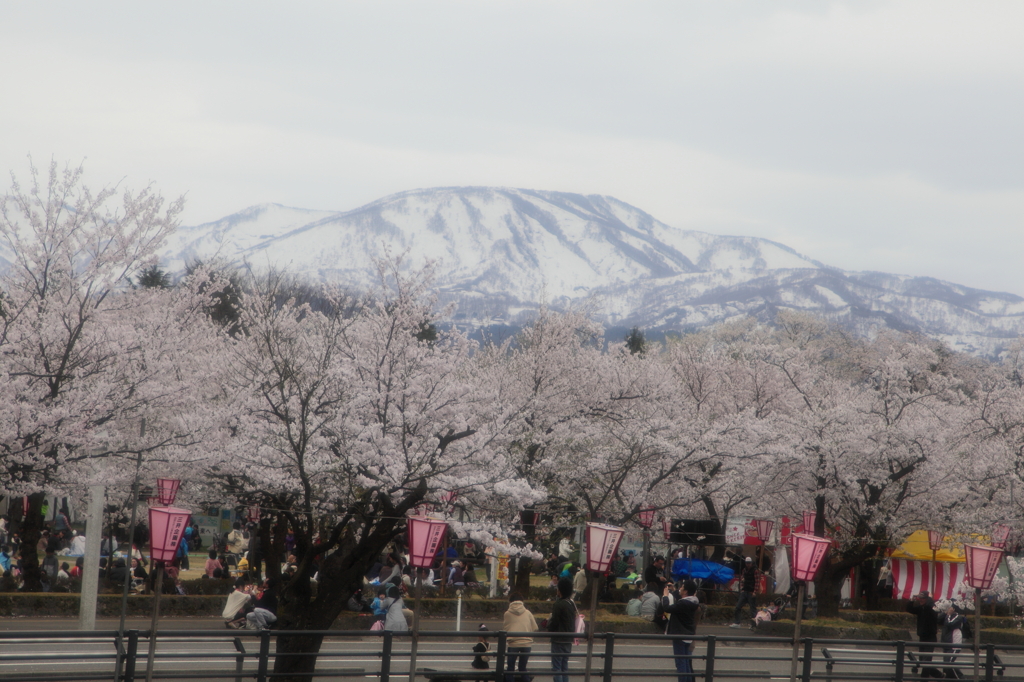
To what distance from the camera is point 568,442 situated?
25.0 metres

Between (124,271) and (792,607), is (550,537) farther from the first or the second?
(124,271)

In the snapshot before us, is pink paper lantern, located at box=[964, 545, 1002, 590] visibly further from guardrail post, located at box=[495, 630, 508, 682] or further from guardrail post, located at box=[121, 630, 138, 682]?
guardrail post, located at box=[121, 630, 138, 682]

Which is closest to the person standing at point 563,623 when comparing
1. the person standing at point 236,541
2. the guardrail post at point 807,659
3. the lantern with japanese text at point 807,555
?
the lantern with japanese text at point 807,555

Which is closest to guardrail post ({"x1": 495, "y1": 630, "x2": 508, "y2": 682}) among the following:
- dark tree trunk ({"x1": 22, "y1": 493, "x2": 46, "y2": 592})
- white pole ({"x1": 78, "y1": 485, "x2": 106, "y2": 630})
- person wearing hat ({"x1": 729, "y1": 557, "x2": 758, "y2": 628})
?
white pole ({"x1": 78, "y1": 485, "x2": 106, "y2": 630})

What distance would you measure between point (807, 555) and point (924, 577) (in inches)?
668

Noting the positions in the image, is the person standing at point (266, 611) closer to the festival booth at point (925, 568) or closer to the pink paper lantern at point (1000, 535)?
the pink paper lantern at point (1000, 535)

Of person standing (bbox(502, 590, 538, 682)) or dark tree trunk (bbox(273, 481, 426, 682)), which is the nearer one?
person standing (bbox(502, 590, 538, 682))

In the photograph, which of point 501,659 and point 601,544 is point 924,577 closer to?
point 601,544

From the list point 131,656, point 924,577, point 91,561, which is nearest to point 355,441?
point 91,561

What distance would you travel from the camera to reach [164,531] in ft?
39.3

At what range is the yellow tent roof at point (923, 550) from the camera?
2681cm

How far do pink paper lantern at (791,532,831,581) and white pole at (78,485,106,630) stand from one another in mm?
11627

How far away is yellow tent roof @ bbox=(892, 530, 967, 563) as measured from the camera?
26812 mm

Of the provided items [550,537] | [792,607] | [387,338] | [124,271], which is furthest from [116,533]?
[792,607]
